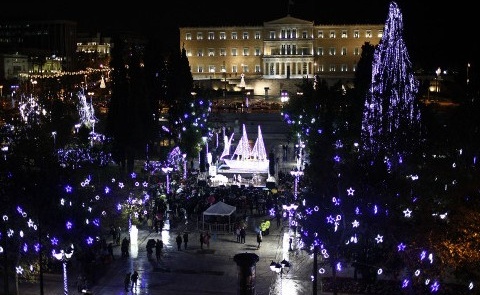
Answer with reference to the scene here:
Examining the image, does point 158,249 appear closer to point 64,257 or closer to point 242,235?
point 242,235

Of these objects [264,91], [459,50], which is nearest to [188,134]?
[459,50]

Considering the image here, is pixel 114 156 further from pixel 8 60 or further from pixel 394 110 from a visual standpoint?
pixel 8 60

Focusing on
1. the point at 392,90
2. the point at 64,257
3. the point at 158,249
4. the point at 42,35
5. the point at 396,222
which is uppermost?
the point at 42,35

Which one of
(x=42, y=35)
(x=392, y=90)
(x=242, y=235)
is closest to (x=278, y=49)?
(x=392, y=90)

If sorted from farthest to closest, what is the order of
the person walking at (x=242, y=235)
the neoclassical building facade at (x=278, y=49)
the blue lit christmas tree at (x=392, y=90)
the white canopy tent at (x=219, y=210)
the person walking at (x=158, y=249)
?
the neoclassical building facade at (x=278, y=49) < the blue lit christmas tree at (x=392, y=90) < the white canopy tent at (x=219, y=210) < the person walking at (x=242, y=235) < the person walking at (x=158, y=249)

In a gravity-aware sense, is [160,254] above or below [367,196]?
below

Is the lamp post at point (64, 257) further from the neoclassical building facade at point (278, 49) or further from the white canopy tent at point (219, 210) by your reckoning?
the neoclassical building facade at point (278, 49)

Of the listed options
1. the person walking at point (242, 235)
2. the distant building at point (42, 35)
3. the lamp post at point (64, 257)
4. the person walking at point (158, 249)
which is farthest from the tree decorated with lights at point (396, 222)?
the distant building at point (42, 35)

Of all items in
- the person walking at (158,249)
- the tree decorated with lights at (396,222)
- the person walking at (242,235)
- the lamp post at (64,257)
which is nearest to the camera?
the tree decorated with lights at (396,222)

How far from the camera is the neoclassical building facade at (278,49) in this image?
99.9 meters

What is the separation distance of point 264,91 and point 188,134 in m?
51.7

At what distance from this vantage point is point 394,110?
33.7 metres

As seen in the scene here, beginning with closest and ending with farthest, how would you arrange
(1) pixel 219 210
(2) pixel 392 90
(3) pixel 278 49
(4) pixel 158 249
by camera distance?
(4) pixel 158 249, (1) pixel 219 210, (2) pixel 392 90, (3) pixel 278 49

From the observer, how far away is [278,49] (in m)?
101
